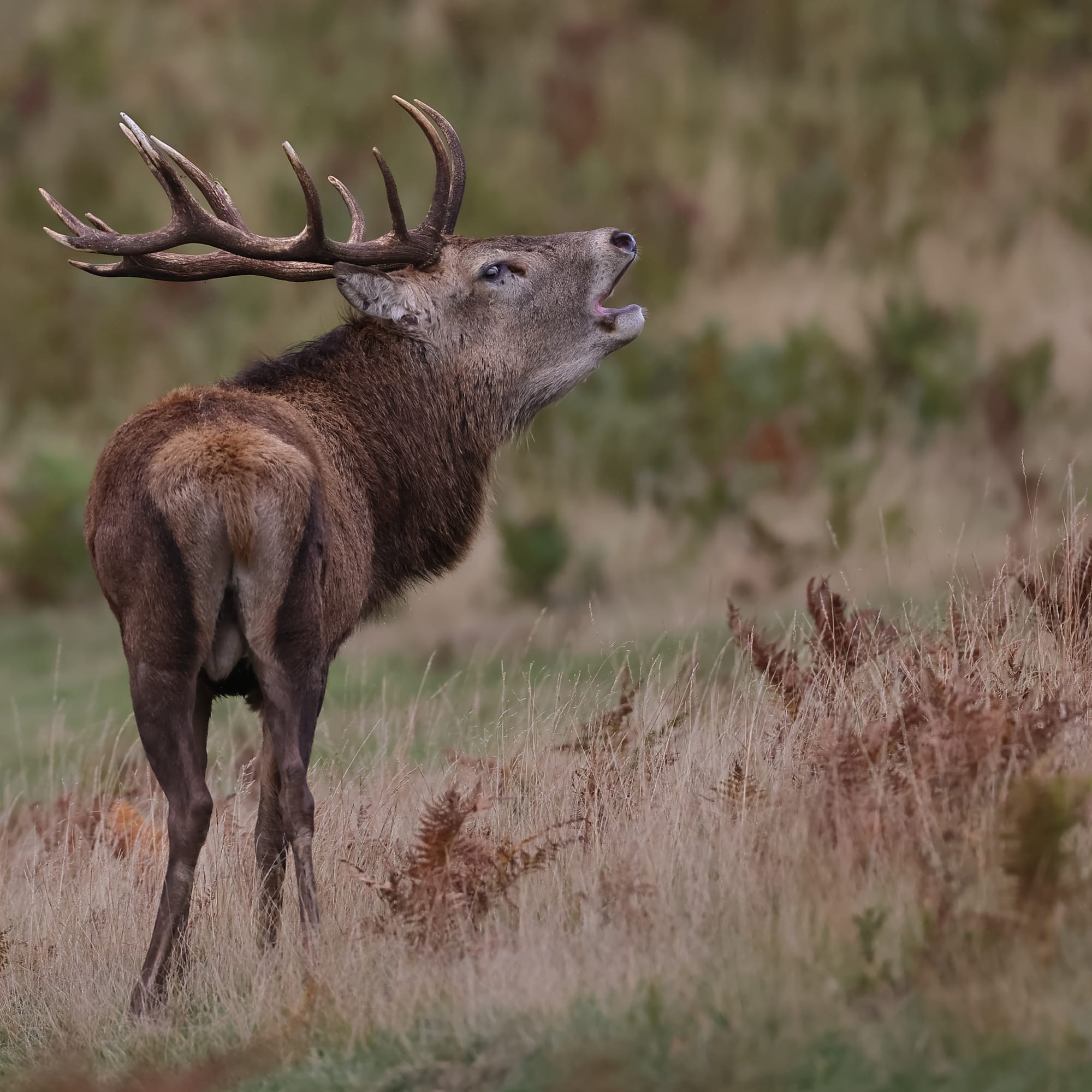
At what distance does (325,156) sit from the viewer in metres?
26.3

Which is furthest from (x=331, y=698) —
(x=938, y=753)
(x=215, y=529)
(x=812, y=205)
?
(x=812, y=205)

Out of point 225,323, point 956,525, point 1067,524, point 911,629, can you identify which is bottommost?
point 911,629

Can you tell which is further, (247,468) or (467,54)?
(467,54)

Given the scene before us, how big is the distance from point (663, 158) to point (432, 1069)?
2325 centimetres

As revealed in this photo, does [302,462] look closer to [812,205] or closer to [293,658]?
[293,658]

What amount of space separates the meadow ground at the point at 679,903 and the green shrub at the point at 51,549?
11.8 meters

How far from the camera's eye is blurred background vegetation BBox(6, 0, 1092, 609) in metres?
19.6

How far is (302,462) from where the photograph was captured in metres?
5.34

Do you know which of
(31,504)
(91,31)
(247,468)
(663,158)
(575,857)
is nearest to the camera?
(247,468)

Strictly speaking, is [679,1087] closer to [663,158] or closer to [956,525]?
[956,525]

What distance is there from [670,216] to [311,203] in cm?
1966

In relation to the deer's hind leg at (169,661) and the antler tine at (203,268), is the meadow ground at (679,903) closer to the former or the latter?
the deer's hind leg at (169,661)

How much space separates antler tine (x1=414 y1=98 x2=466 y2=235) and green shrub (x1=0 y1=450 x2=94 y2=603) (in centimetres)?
1264

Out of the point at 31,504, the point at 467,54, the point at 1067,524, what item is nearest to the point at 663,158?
the point at 467,54
